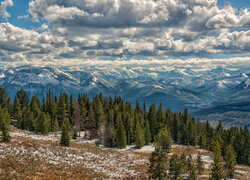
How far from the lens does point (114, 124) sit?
109875 mm

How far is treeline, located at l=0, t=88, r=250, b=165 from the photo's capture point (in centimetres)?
8704

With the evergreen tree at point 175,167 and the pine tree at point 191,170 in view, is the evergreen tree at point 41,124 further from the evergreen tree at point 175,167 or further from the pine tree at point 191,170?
the evergreen tree at point 175,167

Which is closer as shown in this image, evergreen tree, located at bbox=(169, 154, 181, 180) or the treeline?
evergreen tree, located at bbox=(169, 154, 181, 180)

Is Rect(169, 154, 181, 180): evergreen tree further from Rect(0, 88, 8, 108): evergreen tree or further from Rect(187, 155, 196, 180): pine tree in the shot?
Rect(0, 88, 8, 108): evergreen tree

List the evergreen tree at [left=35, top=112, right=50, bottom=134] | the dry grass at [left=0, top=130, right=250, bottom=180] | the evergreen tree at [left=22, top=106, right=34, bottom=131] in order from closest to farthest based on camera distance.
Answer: the dry grass at [left=0, top=130, right=250, bottom=180] → the evergreen tree at [left=35, top=112, right=50, bottom=134] → the evergreen tree at [left=22, top=106, right=34, bottom=131]

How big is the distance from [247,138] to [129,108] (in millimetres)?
59676

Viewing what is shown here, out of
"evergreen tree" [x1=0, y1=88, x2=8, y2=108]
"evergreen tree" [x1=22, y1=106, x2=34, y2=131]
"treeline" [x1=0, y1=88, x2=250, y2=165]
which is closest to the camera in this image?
"treeline" [x1=0, y1=88, x2=250, y2=165]

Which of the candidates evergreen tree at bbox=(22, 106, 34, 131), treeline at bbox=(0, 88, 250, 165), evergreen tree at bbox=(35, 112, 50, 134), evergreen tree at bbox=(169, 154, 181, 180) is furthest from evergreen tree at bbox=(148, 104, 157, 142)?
evergreen tree at bbox=(169, 154, 181, 180)

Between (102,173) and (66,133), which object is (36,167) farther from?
(66,133)

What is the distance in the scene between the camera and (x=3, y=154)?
122ft

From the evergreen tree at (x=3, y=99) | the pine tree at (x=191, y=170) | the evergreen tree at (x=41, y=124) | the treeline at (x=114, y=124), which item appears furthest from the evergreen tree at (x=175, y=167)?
the evergreen tree at (x=3, y=99)

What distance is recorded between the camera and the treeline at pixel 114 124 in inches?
3427

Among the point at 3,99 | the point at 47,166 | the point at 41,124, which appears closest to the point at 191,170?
the point at 47,166

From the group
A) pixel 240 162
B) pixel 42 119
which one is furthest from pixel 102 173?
pixel 240 162
